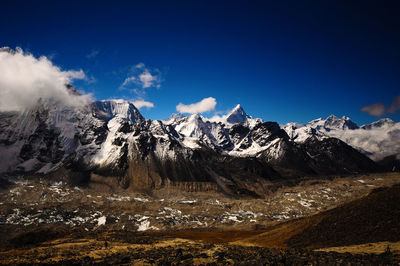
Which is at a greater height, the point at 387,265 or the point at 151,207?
the point at 387,265

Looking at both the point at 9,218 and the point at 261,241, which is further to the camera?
the point at 9,218

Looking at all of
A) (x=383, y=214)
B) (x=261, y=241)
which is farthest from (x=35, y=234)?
(x=383, y=214)

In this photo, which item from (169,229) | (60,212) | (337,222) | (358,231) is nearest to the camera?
(358,231)

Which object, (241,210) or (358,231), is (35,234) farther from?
(241,210)

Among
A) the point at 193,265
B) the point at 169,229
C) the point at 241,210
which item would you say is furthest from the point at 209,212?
the point at 193,265

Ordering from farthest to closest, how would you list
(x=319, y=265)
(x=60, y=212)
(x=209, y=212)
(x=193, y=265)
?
(x=209, y=212) → (x=60, y=212) → (x=193, y=265) → (x=319, y=265)

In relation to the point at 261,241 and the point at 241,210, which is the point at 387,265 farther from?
the point at 241,210

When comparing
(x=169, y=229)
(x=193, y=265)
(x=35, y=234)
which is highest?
(x=193, y=265)
